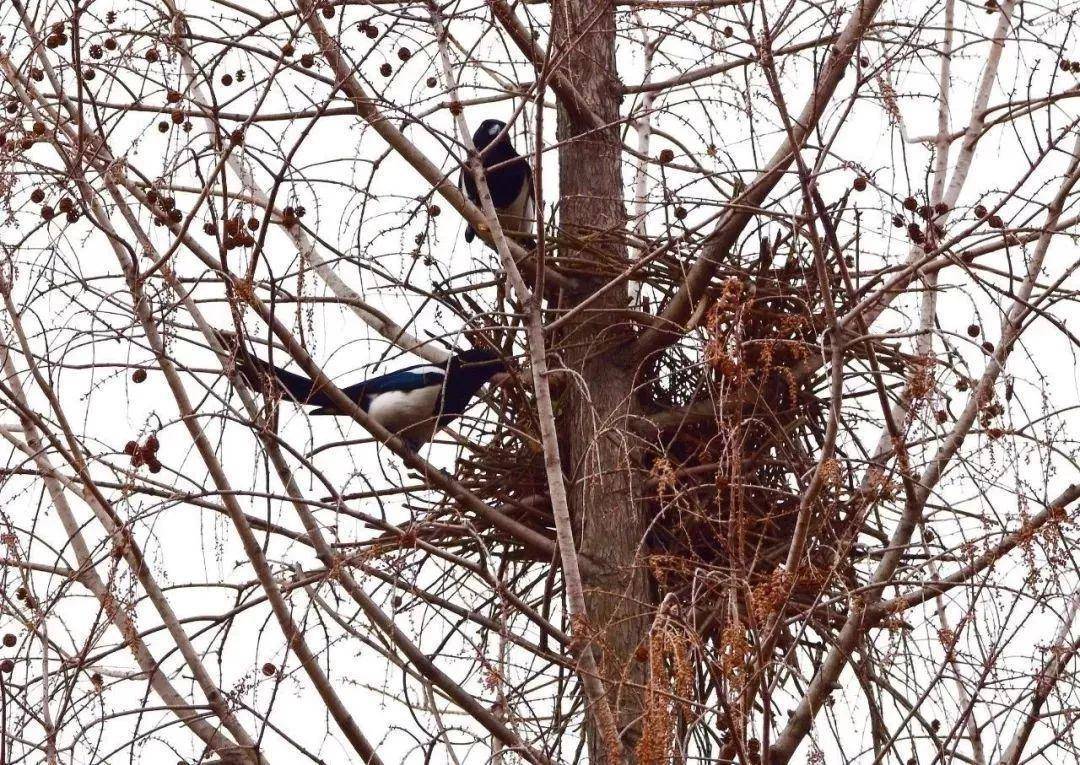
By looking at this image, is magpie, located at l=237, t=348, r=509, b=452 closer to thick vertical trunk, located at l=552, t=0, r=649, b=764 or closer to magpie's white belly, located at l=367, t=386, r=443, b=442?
magpie's white belly, located at l=367, t=386, r=443, b=442

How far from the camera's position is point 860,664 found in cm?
437

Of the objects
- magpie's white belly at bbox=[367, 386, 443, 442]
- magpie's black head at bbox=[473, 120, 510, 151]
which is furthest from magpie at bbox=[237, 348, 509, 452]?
magpie's black head at bbox=[473, 120, 510, 151]

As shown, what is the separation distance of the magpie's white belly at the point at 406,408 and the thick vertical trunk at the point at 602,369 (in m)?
0.75

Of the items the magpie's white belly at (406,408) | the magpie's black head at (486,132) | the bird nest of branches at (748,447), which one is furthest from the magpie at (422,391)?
the magpie's black head at (486,132)

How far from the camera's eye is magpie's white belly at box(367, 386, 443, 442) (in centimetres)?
556

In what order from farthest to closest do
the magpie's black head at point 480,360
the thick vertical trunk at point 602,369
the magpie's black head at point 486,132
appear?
the magpie's black head at point 486,132 < the magpie's black head at point 480,360 < the thick vertical trunk at point 602,369

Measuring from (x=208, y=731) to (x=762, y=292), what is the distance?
2243 millimetres

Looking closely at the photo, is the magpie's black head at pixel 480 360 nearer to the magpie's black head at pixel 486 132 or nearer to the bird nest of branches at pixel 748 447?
the bird nest of branches at pixel 748 447

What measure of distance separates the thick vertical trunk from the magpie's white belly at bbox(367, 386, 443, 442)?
0.75 meters

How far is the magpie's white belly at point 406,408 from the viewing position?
5.56 metres

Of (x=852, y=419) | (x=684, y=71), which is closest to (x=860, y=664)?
(x=852, y=419)

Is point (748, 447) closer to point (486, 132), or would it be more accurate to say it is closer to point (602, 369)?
point (602, 369)

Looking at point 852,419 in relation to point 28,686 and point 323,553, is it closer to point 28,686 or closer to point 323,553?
point 323,553

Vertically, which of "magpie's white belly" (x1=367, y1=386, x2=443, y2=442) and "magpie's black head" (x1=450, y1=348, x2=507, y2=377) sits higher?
"magpie's black head" (x1=450, y1=348, x2=507, y2=377)
